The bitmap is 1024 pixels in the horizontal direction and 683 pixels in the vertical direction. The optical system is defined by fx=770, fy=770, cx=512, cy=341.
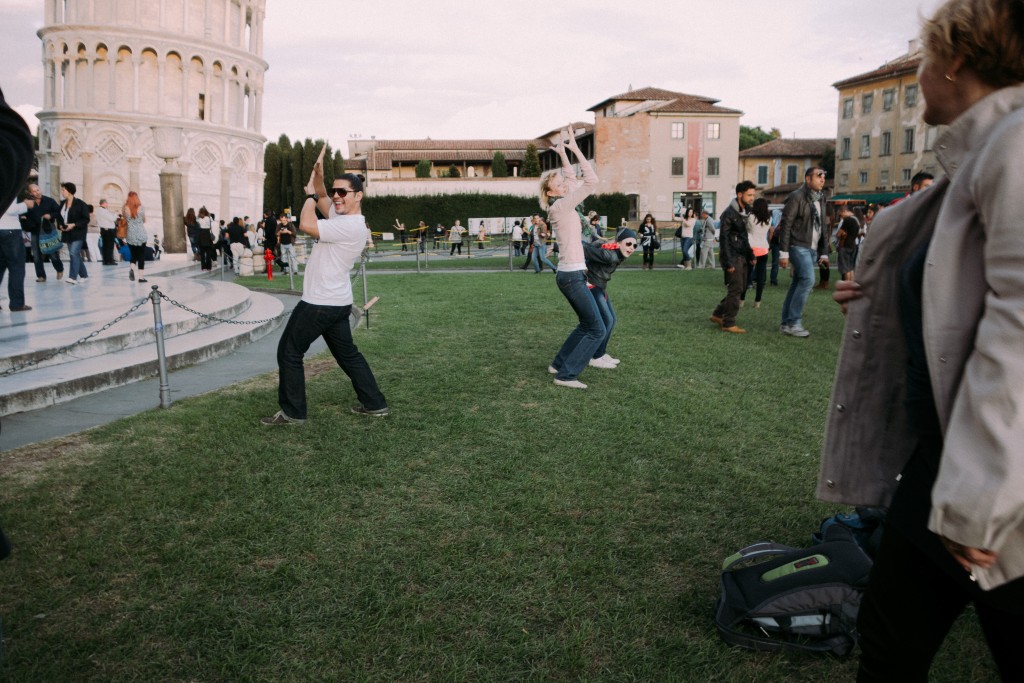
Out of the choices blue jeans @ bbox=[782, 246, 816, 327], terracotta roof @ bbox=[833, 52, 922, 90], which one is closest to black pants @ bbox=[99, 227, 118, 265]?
blue jeans @ bbox=[782, 246, 816, 327]

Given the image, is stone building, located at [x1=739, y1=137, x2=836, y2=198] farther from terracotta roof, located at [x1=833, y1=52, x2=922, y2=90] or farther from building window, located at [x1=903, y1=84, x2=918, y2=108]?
building window, located at [x1=903, y1=84, x2=918, y2=108]

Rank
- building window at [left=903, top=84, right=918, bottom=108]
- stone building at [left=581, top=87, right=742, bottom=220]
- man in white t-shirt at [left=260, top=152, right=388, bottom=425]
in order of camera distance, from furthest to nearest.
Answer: stone building at [left=581, top=87, right=742, bottom=220], building window at [left=903, top=84, right=918, bottom=108], man in white t-shirt at [left=260, top=152, right=388, bottom=425]

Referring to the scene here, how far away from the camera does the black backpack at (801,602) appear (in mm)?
2932

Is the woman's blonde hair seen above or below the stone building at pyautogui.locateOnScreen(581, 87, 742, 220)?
below

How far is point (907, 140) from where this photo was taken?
59.1m

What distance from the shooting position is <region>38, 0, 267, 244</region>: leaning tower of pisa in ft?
198

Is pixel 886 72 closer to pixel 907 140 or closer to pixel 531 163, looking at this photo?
pixel 907 140

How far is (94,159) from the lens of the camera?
60.4m

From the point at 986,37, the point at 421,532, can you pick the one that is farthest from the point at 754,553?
the point at 986,37

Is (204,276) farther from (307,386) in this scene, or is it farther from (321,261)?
(321,261)

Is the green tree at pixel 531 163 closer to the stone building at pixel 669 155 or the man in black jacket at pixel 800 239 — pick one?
the stone building at pixel 669 155

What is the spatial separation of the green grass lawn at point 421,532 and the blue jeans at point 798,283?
2696 mm

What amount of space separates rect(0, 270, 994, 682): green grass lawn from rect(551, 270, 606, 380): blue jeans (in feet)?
0.79

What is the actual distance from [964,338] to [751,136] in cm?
11590
